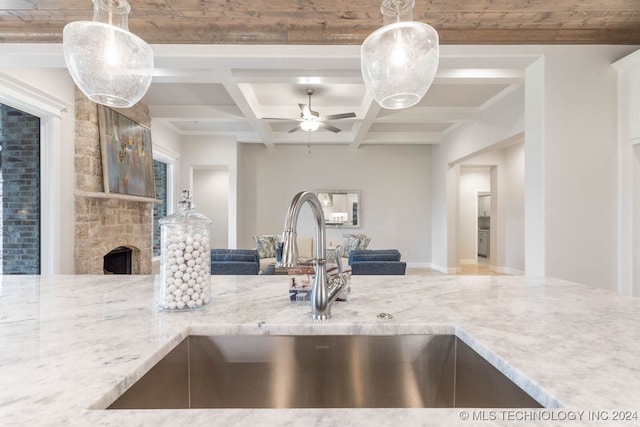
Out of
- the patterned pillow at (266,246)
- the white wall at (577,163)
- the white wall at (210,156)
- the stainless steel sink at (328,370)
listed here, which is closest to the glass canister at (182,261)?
the stainless steel sink at (328,370)

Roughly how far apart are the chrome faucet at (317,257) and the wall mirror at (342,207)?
6438 mm

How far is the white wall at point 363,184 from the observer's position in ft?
24.6

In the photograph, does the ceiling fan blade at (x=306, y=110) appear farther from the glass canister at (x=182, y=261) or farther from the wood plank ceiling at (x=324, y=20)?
the glass canister at (x=182, y=261)

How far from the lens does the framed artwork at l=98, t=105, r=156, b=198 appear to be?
4039 mm

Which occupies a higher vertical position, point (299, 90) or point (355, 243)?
point (299, 90)

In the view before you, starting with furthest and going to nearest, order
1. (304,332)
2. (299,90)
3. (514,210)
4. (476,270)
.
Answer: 1. (476,270)
2. (514,210)
3. (299,90)
4. (304,332)

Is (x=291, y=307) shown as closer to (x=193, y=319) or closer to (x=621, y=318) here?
(x=193, y=319)

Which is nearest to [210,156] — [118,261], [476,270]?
[118,261]

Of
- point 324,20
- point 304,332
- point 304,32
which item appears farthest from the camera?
point 304,32

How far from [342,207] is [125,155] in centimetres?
447

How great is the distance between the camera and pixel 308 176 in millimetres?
7566

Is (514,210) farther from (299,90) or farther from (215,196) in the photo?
(215,196)

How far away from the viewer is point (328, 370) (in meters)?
0.93

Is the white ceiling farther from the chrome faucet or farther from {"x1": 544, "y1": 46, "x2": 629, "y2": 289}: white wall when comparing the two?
the chrome faucet
